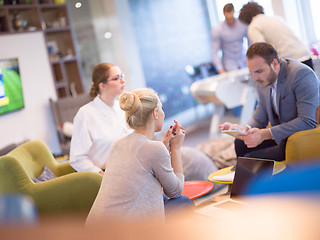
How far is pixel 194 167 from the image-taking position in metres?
3.22

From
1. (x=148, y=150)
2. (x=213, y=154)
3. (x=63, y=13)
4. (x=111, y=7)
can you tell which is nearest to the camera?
(x=148, y=150)

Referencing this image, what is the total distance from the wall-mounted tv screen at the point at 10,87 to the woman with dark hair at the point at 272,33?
3.04 metres

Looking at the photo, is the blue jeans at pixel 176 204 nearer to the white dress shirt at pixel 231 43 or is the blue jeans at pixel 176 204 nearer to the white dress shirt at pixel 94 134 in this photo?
the white dress shirt at pixel 94 134

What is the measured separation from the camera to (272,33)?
2590 mm

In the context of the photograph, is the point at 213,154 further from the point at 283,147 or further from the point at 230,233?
the point at 230,233

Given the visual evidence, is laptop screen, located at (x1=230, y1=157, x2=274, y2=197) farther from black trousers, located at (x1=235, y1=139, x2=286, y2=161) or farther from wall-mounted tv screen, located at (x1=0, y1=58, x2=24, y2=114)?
wall-mounted tv screen, located at (x1=0, y1=58, x2=24, y2=114)

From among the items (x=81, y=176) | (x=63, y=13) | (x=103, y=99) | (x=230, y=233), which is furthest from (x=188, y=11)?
(x=230, y=233)

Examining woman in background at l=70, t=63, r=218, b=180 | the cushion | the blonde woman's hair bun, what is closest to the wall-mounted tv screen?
the cushion

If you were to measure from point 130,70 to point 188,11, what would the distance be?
2.06 metres

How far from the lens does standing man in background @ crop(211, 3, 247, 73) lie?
8.08 feet

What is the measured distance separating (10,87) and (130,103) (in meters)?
3.38

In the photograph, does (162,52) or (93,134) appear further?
(162,52)

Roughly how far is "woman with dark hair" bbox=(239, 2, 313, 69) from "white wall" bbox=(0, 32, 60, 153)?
3.17 metres

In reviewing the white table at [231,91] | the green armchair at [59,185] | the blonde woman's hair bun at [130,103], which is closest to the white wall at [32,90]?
the white table at [231,91]
